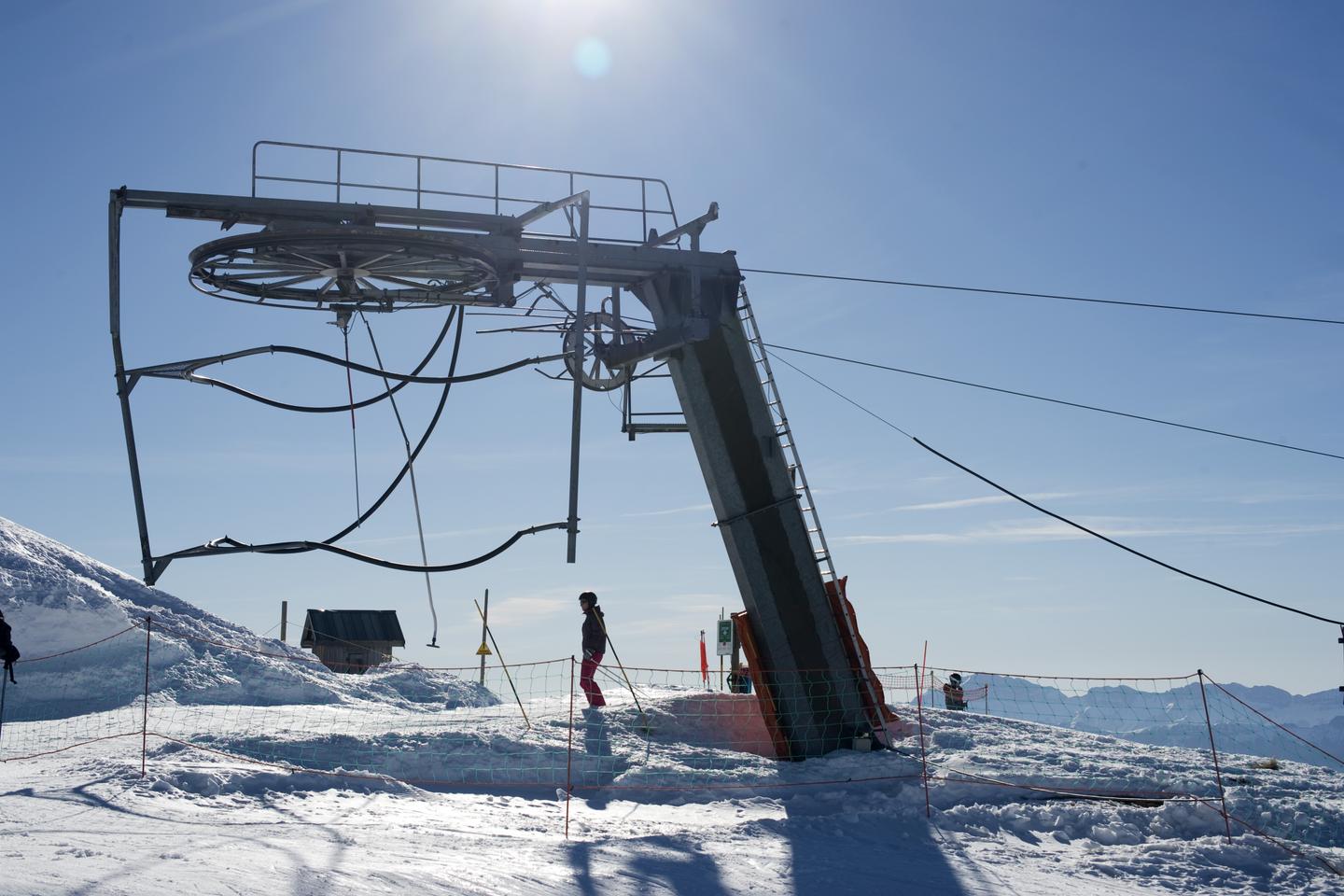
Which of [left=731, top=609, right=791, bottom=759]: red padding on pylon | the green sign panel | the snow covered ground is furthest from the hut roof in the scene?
[left=731, top=609, right=791, bottom=759]: red padding on pylon

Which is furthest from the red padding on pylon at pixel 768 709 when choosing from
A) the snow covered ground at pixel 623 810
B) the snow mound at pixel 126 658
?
the snow mound at pixel 126 658

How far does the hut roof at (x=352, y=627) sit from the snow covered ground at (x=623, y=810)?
19458mm

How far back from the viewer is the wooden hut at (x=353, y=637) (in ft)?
121

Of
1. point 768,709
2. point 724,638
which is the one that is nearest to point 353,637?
point 724,638

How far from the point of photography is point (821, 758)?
14352 millimetres

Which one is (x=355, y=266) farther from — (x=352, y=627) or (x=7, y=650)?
(x=352, y=627)

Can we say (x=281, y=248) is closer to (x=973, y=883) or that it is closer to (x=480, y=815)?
(x=480, y=815)

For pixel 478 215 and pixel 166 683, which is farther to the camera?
pixel 166 683

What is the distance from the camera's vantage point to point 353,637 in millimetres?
38344

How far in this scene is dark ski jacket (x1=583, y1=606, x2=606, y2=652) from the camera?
16844mm

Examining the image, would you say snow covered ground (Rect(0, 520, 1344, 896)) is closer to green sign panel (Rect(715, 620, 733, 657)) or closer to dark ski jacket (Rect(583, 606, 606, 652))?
dark ski jacket (Rect(583, 606, 606, 652))

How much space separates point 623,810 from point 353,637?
28.5 metres

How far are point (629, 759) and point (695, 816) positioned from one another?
2.65 metres

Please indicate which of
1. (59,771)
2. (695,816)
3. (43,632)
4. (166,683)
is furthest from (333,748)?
(43,632)
